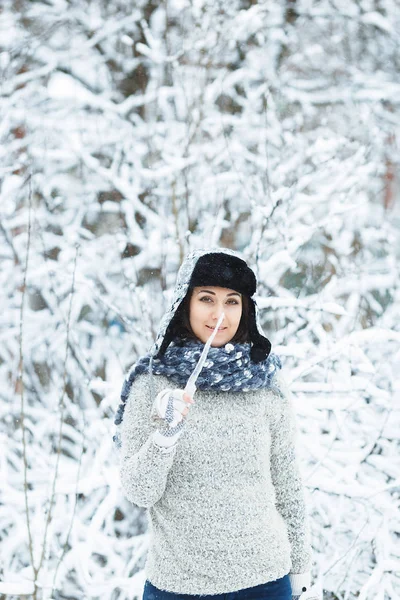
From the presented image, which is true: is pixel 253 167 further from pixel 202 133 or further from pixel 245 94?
pixel 245 94

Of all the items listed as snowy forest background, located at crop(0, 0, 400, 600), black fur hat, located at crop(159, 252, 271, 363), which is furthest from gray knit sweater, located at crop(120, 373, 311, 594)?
snowy forest background, located at crop(0, 0, 400, 600)

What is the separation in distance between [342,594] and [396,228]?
3.23 metres

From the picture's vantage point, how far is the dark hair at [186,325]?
180cm

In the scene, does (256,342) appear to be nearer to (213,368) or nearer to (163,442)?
(213,368)

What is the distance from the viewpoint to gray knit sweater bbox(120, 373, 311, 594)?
1.62 m

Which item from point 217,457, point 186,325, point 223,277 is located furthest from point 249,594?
point 223,277

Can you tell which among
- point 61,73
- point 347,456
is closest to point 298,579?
point 347,456

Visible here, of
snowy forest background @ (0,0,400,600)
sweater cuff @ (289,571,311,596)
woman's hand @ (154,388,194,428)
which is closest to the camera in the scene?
woman's hand @ (154,388,194,428)

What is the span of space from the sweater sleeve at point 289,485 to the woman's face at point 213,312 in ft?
0.75

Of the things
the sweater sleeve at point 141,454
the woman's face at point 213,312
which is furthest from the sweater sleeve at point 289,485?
the sweater sleeve at point 141,454

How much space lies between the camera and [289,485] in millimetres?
1851

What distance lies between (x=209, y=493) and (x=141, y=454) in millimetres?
215

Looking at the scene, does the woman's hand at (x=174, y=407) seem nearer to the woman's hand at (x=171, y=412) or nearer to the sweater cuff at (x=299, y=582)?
the woman's hand at (x=171, y=412)

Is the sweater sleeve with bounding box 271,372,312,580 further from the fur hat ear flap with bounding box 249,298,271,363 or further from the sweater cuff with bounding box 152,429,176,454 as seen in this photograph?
the sweater cuff with bounding box 152,429,176,454
